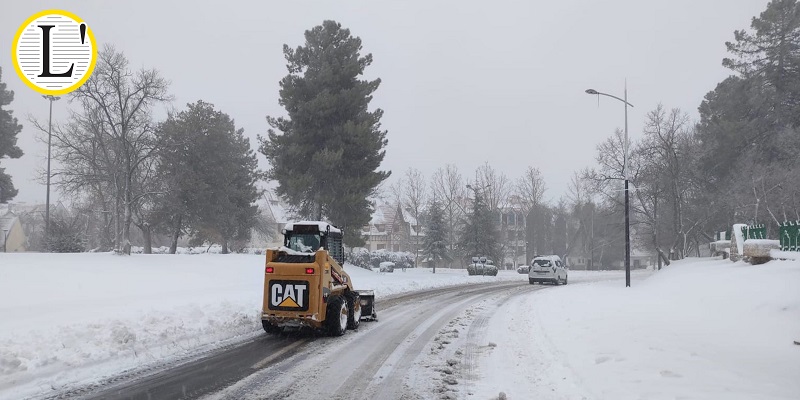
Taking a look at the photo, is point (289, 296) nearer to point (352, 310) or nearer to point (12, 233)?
point (352, 310)

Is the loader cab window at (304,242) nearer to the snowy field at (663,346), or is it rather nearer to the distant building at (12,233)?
the snowy field at (663,346)

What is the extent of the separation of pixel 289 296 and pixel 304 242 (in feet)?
5.33

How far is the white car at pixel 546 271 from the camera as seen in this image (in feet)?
114

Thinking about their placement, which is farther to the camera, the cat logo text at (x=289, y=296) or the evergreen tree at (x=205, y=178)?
the evergreen tree at (x=205, y=178)

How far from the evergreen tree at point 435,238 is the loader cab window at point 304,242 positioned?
4334 centimetres

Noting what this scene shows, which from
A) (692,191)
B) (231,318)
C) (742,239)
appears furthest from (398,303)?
(692,191)

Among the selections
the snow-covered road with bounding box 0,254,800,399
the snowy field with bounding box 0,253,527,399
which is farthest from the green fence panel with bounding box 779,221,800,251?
the snowy field with bounding box 0,253,527,399

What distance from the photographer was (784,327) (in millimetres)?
9930

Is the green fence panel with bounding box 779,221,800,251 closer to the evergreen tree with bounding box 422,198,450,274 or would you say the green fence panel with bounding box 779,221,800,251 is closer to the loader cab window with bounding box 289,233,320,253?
the loader cab window with bounding box 289,233,320,253

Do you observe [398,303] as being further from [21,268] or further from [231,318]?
→ [21,268]

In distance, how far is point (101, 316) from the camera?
1228 centimetres

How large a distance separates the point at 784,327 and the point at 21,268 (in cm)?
2560

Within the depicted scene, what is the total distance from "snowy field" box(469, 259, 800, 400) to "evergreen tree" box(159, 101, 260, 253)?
104ft

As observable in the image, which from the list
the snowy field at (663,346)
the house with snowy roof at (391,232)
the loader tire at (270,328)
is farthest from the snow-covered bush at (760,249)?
the house with snowy roof at (391,232)
